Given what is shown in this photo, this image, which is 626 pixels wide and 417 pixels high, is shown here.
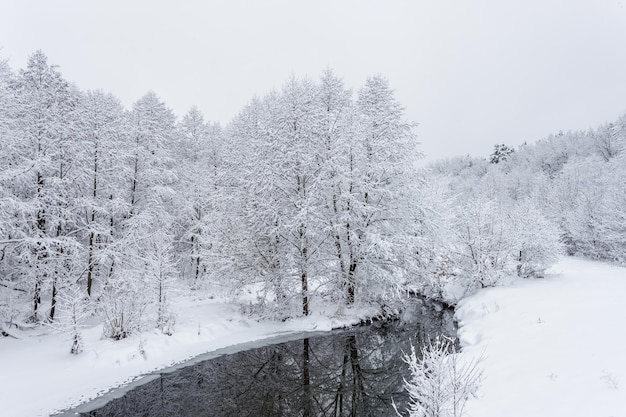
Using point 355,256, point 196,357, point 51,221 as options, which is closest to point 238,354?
point 196,357

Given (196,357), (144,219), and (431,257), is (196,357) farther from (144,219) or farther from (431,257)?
(431,257)

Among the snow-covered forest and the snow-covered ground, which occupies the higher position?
the snow-covered forest

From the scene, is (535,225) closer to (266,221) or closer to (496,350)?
(496,350)

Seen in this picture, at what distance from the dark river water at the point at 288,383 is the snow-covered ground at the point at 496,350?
1.43 m

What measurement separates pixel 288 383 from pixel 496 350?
6.59 meters

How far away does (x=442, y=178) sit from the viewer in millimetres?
41250

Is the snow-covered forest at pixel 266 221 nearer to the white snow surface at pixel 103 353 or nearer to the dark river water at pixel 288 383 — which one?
the white snow surface at pixel 103 353

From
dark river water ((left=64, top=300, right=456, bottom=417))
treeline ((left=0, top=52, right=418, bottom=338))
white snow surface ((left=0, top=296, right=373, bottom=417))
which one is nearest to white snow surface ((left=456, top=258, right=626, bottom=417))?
dark river water ((left=64, top=300, right=456, bottom=417))

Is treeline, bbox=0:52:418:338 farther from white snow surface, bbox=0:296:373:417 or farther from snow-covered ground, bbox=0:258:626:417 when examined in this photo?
snow-covered ground, bbox=0:258:626:417

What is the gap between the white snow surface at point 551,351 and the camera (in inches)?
263

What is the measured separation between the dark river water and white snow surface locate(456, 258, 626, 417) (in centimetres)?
273

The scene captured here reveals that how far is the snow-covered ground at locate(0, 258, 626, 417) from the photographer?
7145mm

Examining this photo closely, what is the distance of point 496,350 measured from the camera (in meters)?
10.8

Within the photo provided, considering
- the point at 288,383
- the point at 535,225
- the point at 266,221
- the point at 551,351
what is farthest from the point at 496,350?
the point at 535,225
